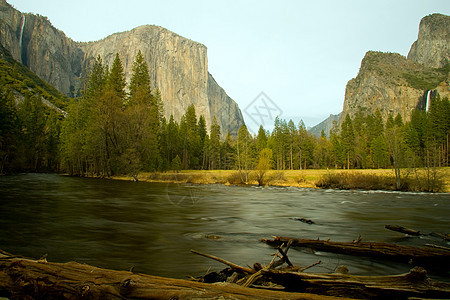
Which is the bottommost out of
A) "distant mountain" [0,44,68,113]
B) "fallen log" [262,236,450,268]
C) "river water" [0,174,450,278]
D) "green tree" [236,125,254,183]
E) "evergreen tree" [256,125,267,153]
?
"river water" [0,174,450,278]

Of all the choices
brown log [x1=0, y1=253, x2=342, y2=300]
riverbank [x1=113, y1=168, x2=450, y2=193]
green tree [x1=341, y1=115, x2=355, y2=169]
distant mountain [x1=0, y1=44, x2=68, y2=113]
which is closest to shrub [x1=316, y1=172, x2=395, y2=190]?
riverbank [x1=113, y1=168, x2=450, y2=193]

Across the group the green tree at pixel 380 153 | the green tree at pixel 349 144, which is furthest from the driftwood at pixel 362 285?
the green tree at pixel 349 144

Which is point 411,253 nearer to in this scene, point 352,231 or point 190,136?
point 352,231

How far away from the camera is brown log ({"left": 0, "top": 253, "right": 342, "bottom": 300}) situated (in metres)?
2.69

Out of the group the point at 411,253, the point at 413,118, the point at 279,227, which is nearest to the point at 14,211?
the point at 279,227

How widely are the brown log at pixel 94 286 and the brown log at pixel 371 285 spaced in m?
0.57

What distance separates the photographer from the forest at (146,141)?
4228 centimetres

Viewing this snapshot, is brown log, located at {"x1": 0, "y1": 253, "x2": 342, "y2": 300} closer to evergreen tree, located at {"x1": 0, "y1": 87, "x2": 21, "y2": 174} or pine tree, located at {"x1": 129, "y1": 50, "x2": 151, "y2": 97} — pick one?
evergreen tree, located at {"x1": 0, "y1": 87, "x2": 21, "y2": 174}

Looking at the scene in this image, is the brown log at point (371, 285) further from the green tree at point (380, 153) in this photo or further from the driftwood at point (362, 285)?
the green tree at point (380, 153)

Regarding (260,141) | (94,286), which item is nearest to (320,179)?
(94,286)

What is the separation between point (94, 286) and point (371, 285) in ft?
10.2

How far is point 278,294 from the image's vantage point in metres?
2.63

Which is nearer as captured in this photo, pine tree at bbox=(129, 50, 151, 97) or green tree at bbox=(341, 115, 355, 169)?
pine tree at bbox=(129, 50, 151, 97)

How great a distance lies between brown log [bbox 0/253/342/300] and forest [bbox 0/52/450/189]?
96.0ft
